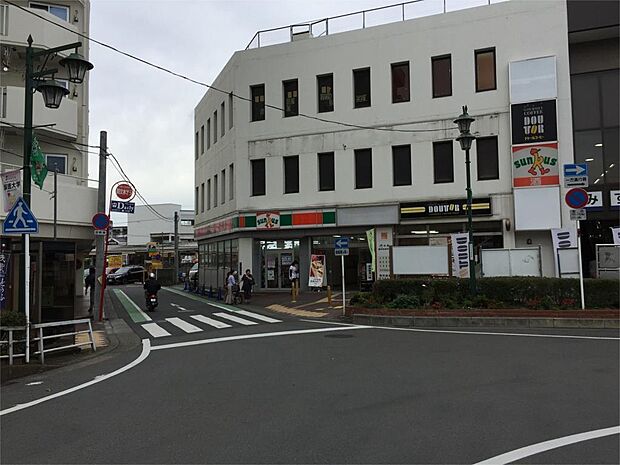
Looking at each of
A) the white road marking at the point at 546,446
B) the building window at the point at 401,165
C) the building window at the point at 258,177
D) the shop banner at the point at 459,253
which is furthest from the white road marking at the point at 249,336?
the building window at the point at 258,177

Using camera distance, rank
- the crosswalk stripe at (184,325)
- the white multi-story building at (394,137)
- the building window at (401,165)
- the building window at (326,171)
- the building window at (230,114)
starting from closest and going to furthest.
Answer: the crosswalk stripe at (184,325) < the white multi-story building at (394,137) < the building window at (401,165) < the building window at (326,171) < the building window at (230,114)

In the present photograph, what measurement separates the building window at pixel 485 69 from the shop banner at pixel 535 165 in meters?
3.32

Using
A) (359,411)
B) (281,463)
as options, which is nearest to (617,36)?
(359,411)

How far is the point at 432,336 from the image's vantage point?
1282 centimetres

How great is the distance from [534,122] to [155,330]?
1774cm

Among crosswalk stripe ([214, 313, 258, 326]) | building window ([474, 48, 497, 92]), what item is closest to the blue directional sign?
crosswalk stripe ([214, 313, 258, 326])

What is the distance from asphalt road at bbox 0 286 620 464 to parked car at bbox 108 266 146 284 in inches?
1700

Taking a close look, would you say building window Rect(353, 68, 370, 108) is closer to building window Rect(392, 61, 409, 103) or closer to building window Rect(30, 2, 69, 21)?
building window Rect(392, 61, 409, 103)

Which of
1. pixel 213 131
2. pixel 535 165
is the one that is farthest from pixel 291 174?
pixel 535 165

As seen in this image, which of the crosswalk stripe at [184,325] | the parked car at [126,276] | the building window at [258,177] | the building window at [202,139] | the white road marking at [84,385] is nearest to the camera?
the white road marking at [84,385]

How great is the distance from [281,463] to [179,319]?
47.1 feet

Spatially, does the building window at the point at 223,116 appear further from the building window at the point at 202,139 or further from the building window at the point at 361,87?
the building window at the point at 361,87

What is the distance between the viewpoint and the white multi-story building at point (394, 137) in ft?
76.2

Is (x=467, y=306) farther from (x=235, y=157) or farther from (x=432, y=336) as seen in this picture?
(x=235, y=157)
